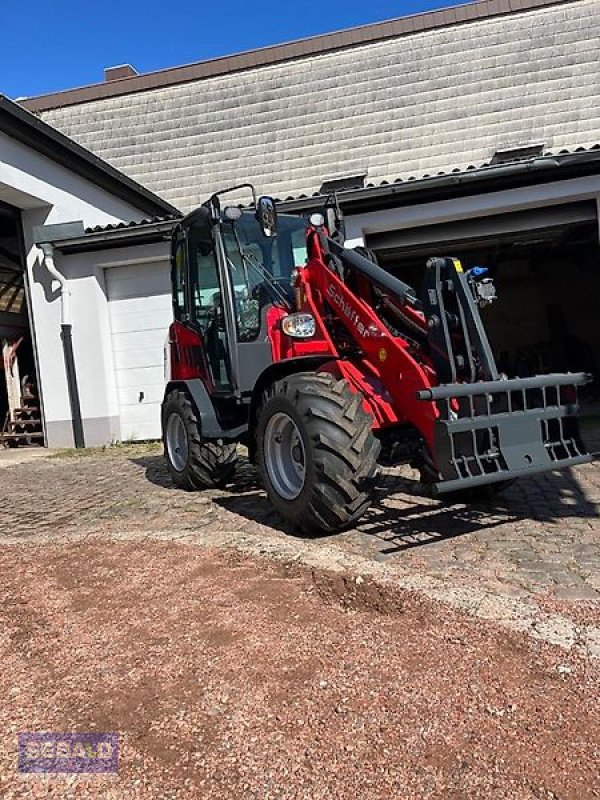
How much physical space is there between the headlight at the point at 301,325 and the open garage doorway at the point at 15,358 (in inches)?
340

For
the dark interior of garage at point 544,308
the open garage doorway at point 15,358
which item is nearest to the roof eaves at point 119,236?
the open garage doorway at point 15,358

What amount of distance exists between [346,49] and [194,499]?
1439 cm

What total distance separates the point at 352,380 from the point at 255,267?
1942 millimetres

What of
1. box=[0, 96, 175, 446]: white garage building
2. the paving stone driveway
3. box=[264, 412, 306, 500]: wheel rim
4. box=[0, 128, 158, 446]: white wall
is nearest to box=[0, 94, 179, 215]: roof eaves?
box=[0, 96, 175, 446]: white garage building

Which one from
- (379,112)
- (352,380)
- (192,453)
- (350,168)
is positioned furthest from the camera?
(379,112)

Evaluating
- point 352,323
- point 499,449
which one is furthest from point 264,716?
point 352,323

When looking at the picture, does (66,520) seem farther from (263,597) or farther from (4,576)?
(263,597)

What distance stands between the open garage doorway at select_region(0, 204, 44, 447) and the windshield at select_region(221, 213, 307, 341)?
301 inches

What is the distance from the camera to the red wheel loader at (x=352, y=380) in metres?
4.21

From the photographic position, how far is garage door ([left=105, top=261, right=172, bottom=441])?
12.1m

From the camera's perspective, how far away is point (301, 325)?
534cm

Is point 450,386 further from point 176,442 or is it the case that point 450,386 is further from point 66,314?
point 66,314

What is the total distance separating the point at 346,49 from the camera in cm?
1706

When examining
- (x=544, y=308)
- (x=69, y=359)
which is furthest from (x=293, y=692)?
(x=544, y=308)
